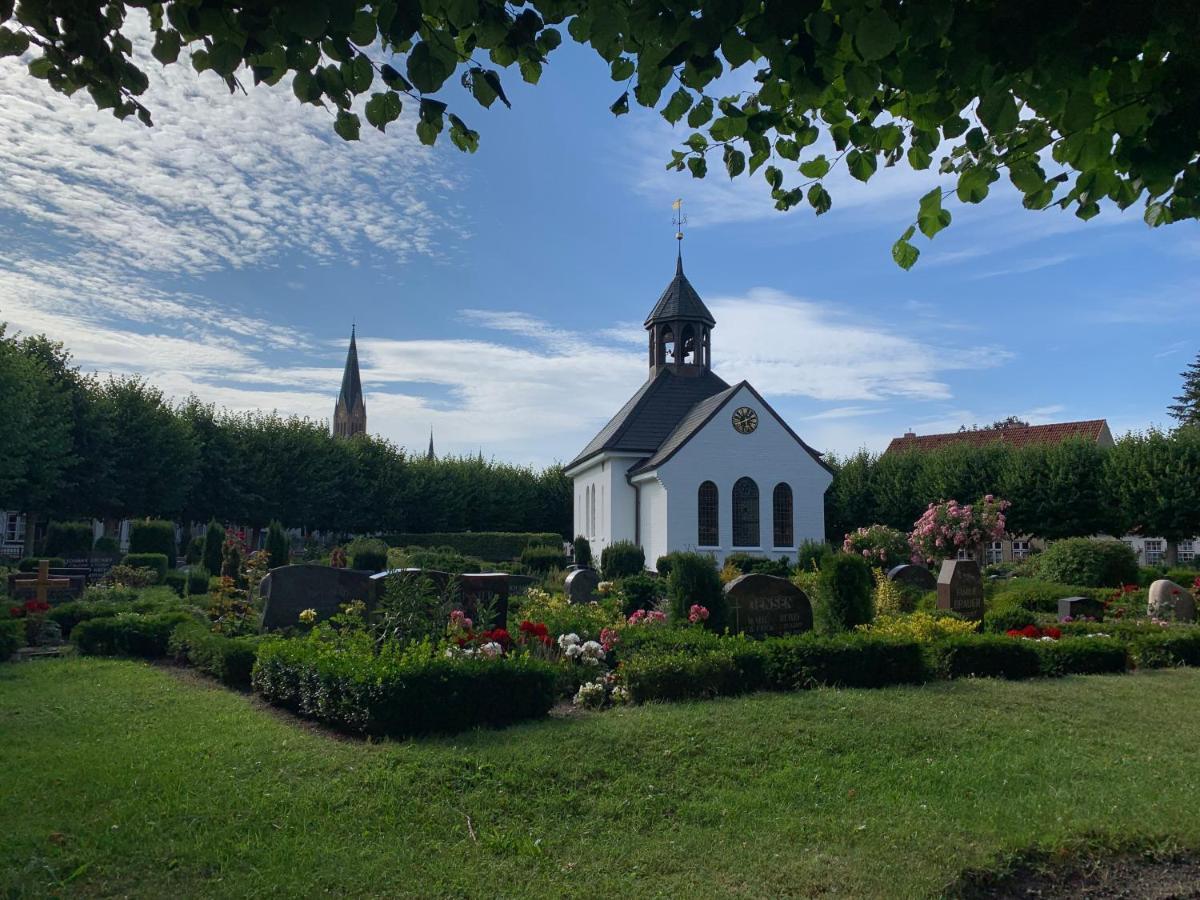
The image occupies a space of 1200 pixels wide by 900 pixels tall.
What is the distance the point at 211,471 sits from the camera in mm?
44531

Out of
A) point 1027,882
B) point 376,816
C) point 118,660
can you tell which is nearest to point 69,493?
point 118,660

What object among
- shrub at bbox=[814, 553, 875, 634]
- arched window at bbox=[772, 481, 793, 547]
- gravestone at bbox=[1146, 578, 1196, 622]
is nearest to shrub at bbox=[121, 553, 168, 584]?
shrub at bbox=[814, 553, 875, 634]

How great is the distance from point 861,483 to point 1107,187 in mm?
35487

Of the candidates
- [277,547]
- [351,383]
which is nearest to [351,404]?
[351,383]

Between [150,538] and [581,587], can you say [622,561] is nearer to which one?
Result: [581,587]

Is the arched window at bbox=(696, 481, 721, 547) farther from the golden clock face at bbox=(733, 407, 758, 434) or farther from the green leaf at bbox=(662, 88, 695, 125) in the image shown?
the green leaf at bbox=(662, 88, 695, 125)

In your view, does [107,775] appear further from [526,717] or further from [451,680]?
[526,717]

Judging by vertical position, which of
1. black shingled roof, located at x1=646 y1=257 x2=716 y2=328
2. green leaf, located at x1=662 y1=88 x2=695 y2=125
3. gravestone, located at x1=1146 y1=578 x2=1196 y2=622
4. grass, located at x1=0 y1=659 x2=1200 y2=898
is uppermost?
black shingled roof, located at x1=646 y1=257 x2=716 y2=328

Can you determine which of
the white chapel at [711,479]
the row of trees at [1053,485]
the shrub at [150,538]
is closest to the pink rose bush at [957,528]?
the white chapel at [711,479]

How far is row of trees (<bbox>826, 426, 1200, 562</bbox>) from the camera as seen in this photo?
3127 cm

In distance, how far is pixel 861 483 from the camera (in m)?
39.2

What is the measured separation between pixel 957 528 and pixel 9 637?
21.1 metres

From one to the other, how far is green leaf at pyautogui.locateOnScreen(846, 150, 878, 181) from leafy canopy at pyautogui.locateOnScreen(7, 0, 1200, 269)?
25cm

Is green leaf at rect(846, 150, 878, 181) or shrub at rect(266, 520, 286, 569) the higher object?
green leaf at rect(846, 150, 878, 181)
